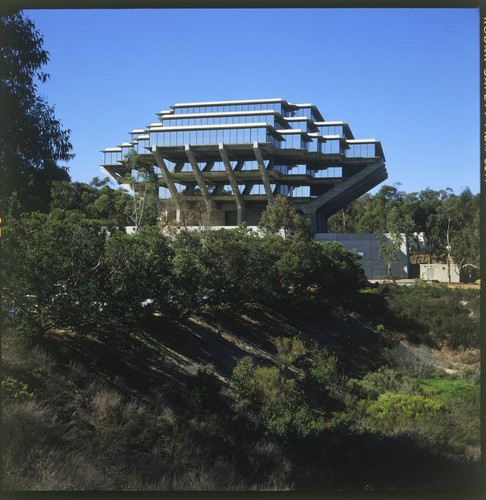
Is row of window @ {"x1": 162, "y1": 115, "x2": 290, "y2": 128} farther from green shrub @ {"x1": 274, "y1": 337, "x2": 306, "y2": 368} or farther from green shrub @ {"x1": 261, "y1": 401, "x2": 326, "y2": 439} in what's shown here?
green shrub @ {"x1": 261, "y1": 401, "x2": 326, "y2": 439}

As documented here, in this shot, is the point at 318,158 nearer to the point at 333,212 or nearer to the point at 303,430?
the point at 333,212

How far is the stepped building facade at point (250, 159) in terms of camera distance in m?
46.3

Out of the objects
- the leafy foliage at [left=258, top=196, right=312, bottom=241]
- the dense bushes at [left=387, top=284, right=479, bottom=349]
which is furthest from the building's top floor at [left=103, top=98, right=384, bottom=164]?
the dense bushes at [left=387, top=284, right=479, bottom=349]

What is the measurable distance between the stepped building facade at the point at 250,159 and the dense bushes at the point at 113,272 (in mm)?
22787

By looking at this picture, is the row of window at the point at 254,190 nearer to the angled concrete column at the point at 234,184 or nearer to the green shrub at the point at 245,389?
the angled concrete column at the point at 234,184

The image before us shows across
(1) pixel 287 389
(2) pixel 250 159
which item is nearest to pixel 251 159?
(2) pixel 250 159

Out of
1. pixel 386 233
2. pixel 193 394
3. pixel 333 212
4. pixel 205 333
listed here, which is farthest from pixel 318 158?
pixel 193 394

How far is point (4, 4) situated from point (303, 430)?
10.0m

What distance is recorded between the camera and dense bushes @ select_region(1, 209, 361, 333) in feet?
38.8

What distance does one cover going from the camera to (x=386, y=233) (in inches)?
1344

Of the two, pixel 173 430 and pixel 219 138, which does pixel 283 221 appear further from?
pixel 173 430

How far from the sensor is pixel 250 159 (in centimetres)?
4891

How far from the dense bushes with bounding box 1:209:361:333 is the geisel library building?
74.9 feet

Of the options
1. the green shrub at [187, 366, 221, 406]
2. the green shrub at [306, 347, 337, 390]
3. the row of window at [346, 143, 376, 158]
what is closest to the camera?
the green shrub at [187, 366, 221, 406]
